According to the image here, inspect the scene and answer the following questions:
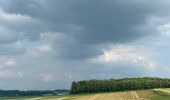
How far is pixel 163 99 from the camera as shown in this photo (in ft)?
264

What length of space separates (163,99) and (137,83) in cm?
11902

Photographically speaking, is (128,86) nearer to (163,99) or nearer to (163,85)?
(163,85)

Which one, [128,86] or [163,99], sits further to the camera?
[128,86]

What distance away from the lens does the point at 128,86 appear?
650 feet

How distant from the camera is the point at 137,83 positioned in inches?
7830

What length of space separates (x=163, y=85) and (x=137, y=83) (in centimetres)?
1344

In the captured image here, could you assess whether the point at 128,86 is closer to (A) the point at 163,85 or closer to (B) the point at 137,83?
(B) the point at 137,83

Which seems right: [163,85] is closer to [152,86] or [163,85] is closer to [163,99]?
[152,86]

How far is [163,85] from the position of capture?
641 feet

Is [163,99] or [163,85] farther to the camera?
[163,85]

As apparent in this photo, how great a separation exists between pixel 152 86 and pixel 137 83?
28.5ft

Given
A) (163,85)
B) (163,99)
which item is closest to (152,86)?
(163,85)

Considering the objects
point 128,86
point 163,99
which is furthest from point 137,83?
point 163,99

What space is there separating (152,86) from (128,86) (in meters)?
12.6
